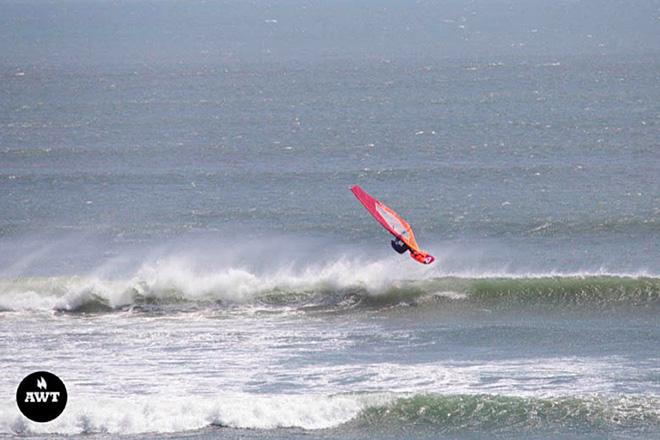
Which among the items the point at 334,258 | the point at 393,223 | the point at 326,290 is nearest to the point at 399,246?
the point at 326,290

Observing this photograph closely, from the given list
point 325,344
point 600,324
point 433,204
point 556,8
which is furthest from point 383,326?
point 556,8

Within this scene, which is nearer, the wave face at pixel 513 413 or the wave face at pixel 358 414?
the wave face at pixel 513 413

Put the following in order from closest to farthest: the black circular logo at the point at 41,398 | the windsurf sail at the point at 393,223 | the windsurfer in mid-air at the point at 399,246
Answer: the black circular logo at the point at 41,398 < the windsurfer in mid-air at the point at 399,246 < the windsurf sail at the point at 393,223

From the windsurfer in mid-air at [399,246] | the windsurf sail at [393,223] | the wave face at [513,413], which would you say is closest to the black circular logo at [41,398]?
the wave face at [513,413]

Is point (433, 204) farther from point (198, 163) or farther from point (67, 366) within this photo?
point (67, 366)

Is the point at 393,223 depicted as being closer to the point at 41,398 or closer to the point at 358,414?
the point at 358,414

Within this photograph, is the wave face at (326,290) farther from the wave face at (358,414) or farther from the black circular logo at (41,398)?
the wave face at (358,414)

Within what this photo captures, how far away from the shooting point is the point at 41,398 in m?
30.6

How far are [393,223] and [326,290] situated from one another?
290 centimetres

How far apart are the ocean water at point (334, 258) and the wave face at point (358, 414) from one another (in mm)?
51

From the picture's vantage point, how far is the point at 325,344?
1400 inches

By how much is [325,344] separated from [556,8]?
15560cm

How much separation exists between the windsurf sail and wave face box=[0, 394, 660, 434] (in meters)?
7.36

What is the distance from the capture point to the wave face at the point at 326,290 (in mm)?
39625
